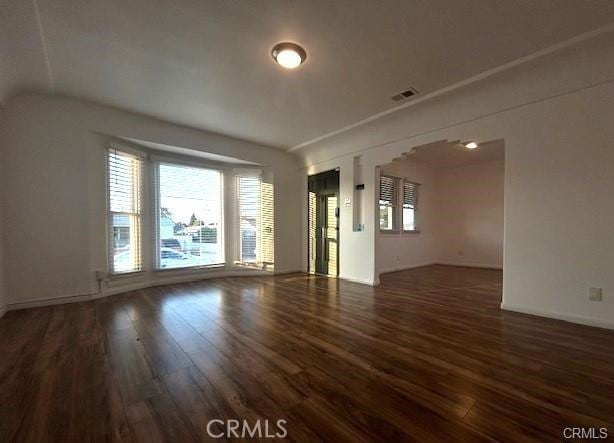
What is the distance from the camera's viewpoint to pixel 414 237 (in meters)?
7.18

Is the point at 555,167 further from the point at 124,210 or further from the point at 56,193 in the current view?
the point at 56,193

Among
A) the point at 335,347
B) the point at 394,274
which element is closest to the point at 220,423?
the point at 335,347

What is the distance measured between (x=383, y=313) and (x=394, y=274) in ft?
10.3

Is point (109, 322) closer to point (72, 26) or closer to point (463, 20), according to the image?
point (72, 26)

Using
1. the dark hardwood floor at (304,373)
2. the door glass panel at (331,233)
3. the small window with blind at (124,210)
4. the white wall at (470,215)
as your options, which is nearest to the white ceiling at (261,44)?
the small window with blind at (124,210)

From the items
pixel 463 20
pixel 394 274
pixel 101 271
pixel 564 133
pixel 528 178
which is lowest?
pixel 394 274

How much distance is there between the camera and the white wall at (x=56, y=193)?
3268mm

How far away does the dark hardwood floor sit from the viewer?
4.43 feet

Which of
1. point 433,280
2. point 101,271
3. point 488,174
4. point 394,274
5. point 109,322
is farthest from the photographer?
point 488,174

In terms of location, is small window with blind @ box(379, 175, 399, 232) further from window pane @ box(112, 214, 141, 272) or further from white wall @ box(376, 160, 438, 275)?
window pane @ box(112, 214, 141, 272)

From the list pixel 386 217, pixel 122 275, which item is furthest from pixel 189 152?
pixel 386 217

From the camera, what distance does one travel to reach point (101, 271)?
3844mm

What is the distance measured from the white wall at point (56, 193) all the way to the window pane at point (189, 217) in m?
0.90

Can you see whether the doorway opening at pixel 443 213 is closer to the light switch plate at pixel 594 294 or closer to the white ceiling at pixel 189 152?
the light switch plate at pixel 594 294
